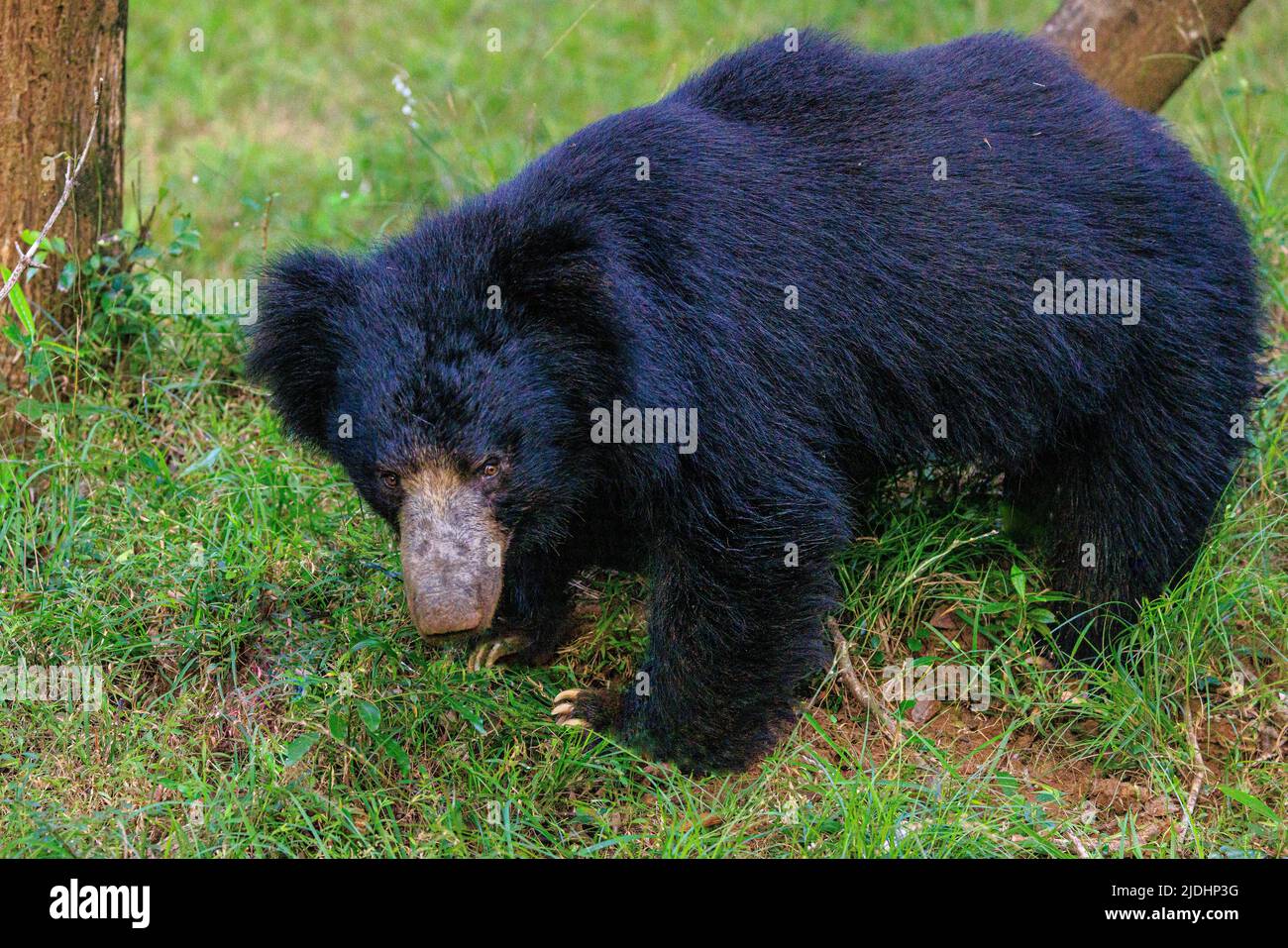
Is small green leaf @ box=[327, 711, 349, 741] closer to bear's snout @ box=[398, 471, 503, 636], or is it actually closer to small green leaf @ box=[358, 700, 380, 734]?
small green leaf @ box=[358, 700, 380, 734]

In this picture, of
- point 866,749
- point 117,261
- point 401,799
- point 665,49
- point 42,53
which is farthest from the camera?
point 665,49

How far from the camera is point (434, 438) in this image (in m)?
3.43

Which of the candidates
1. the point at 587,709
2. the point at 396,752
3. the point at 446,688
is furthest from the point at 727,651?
the point at 396,752

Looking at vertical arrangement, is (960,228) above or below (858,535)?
above

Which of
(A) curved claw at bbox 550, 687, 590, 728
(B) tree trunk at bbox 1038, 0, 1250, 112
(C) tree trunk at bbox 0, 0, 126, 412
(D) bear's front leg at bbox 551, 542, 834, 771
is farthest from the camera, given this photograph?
(B) tree trunk at bbox 1038, 0, 1250, 112

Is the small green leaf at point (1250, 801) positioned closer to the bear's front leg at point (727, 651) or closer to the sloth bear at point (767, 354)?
the sloth bear at point (767, 354)

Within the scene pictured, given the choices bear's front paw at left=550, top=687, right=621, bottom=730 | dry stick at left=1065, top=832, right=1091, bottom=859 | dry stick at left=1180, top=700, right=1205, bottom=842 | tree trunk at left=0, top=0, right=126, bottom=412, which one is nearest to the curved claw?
bear's front paw at left=550, top=687, right=621, bottom=730

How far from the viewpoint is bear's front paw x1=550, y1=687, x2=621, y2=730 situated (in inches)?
158

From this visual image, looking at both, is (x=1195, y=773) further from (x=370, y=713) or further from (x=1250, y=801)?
(x=370, y=713)

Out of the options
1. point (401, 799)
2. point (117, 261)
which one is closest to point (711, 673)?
point (401, 799)

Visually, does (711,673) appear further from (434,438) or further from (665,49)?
(665,49)

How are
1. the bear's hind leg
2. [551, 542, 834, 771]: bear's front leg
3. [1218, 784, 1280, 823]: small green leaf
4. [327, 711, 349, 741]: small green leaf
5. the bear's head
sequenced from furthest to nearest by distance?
the bear's hind leg
[551, 542, 834, 771]: bear's front leg
[1218, 784, 1280, 823]: small green leaf
[327, 711, 349, 741]: small green leaf
the bear's head

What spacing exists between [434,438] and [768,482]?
899 mm

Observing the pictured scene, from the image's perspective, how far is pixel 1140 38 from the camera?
5.53 meters
